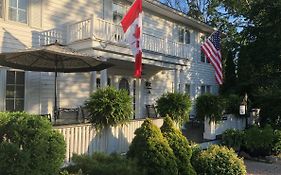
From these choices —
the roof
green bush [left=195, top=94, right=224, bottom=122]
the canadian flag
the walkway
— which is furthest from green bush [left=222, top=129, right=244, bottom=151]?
the roof

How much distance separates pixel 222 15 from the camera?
32.5 meters

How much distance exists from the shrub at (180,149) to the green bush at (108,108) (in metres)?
1.35

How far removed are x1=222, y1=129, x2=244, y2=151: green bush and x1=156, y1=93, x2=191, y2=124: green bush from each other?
270 centimetres

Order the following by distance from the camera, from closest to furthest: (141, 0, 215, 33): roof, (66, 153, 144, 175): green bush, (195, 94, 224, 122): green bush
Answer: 1. (66, 153, 144, 175): green bush
2. (195, 94, 224, 122): green bush
3. (141, 0, 215, 33): roof

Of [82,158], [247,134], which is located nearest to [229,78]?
[247,134]

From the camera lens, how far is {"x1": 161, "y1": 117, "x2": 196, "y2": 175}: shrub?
7141 millimetres

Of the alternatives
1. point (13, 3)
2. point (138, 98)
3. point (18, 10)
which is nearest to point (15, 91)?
point (18, 10)

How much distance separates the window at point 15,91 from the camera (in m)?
11.2

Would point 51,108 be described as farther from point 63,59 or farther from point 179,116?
point 179,116

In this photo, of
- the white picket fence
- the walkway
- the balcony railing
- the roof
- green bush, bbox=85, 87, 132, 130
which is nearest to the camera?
the white picket fence

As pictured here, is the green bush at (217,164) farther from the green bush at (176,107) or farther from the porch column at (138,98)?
the porch column at (138,98)

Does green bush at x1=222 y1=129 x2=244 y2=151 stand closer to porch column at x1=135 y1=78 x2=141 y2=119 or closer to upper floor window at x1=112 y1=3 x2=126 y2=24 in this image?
porch column at x1=135 y1=78 x2=141 y2=119

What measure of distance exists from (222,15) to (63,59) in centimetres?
2443

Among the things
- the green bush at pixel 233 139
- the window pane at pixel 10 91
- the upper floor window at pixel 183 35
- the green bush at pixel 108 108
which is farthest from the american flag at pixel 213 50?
the window pane at pixel 10 91
